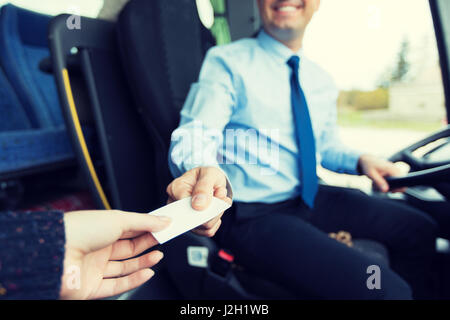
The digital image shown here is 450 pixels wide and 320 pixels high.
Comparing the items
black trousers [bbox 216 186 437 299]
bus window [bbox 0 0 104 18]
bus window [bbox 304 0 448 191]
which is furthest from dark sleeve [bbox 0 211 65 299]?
bus window [bbox 304 0 448 191]

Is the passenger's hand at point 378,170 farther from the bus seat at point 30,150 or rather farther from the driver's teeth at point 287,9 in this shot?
the bus seat at point 30,150

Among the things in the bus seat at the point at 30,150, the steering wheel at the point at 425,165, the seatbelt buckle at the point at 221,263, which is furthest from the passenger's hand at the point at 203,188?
the bus seat at the point at 30,150

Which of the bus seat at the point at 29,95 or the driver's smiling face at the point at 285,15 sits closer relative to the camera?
the driver's smiling face at the point at 285,15

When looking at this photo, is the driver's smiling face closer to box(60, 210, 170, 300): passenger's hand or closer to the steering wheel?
the steering wheel

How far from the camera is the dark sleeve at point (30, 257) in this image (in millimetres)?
343

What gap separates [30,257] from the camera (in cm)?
35

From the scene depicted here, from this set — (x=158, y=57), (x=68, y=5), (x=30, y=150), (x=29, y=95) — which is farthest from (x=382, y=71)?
(x=29, y=95)

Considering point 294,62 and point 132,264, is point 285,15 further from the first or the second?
point 132,264

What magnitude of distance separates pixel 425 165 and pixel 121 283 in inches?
37.1

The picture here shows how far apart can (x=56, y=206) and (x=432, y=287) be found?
1297mm

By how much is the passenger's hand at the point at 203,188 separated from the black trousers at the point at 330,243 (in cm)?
12
